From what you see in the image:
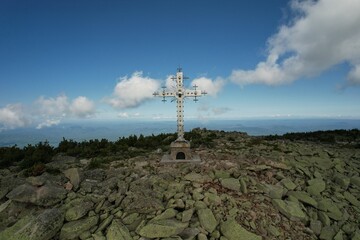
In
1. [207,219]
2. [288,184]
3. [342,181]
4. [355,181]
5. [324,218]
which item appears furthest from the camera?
[355,181]

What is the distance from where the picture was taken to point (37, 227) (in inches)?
293

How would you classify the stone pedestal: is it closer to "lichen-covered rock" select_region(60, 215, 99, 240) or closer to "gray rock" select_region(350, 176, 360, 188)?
"lichen-covered rock" select_region(60, 215, 99, 240)

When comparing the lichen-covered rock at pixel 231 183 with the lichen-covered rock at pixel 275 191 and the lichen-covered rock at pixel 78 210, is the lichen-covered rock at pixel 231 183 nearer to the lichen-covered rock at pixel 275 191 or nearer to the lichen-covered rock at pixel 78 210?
the lichen-covered rock at pixel 275 191

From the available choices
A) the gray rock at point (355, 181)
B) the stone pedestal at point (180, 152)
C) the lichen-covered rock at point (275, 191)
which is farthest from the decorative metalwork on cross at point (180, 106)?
the gray rock at point (355, 181)

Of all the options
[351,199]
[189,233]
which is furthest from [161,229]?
[351,199]

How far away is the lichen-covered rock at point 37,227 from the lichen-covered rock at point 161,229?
2677 mm

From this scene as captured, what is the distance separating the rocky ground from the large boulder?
3cm

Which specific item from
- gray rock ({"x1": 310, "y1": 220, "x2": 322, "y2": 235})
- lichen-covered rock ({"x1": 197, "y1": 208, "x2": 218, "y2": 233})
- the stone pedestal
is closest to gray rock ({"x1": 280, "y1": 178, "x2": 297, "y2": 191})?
gray rock ({"x1": 310, "y1": 220, "x2": 322, "y2": 235})

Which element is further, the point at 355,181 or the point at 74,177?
the point at 355,181

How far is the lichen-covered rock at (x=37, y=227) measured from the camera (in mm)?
7316

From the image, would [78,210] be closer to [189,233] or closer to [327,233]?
[189,233]

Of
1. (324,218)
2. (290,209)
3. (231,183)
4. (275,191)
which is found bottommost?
(324,218)

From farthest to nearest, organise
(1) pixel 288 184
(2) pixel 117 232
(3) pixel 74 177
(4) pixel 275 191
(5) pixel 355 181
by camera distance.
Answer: (5) pixel 355 181, (1) pixel 288 184, (3) pixel 74 177, (4) pixel 275 191, (2) pixel 117 232

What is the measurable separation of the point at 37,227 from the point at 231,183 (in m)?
6.74
